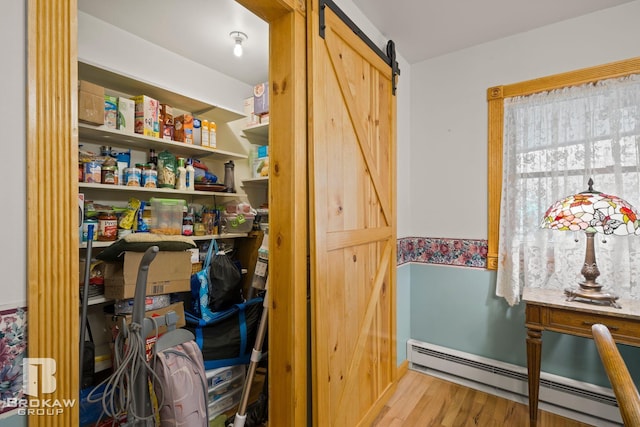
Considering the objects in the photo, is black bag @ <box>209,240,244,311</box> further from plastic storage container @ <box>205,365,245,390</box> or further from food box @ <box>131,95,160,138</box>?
food box @ <box>131,95,160,138</box>

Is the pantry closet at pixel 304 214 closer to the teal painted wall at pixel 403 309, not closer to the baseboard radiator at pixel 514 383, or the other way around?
the teal painted wall at pixel 403 309

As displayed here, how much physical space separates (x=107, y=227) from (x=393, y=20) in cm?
237

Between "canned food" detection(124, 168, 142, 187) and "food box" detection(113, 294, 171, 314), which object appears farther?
"canned food" detection(124, 168, 142, 187)

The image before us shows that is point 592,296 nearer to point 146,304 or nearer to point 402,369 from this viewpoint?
point 402,369

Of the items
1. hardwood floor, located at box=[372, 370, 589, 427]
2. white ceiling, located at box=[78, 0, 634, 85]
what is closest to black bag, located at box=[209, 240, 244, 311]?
hardwood floor, located at box=[372, 370, 589, 427]

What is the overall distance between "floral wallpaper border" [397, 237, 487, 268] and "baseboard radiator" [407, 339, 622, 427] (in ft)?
2.26

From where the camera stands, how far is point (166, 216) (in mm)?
2475

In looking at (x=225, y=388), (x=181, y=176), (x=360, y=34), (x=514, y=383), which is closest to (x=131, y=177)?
(x=181, y=176)

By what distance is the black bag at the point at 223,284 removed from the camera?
2.28 m

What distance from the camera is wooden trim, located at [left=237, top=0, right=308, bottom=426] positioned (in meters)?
1.46

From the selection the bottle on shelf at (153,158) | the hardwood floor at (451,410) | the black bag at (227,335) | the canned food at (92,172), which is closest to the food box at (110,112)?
the canned food at (92,172)

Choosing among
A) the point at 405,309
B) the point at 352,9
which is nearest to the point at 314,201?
the point at 352,9

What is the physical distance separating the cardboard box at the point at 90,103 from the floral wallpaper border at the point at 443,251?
7.34 feet

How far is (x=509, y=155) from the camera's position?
2.31m
